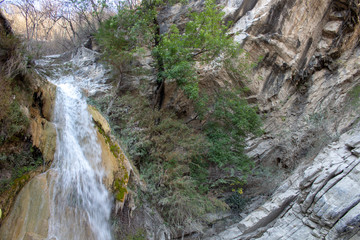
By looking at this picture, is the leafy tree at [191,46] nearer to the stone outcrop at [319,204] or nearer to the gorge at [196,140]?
the gorge at [196,140]

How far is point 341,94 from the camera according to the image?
11445 millimetres

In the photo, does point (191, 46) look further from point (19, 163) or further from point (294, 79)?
point (19, 163)

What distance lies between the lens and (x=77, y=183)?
5664 mm

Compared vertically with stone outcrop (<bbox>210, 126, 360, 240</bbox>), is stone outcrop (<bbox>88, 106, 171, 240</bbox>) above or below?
above

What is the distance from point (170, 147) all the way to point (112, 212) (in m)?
3.29

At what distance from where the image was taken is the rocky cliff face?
9.76 m

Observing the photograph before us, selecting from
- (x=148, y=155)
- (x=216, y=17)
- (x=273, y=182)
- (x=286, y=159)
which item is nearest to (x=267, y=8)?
(x=216, y=17)

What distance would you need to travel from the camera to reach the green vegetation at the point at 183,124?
802 centimetres

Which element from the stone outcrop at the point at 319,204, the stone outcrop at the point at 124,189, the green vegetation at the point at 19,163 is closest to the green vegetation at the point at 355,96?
the stone outcrop at the point at 319,204

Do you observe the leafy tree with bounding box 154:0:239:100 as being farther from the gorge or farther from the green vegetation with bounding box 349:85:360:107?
the green vegetation with bounding box 349:85:360:107

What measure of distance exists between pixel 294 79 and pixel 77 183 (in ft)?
42.8

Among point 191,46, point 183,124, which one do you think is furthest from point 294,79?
point 183,124

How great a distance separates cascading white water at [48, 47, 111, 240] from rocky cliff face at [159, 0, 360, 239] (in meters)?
4.90

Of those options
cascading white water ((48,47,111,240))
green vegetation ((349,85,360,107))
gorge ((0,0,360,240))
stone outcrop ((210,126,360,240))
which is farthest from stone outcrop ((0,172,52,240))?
green vegetation ((349,85,360,107))
